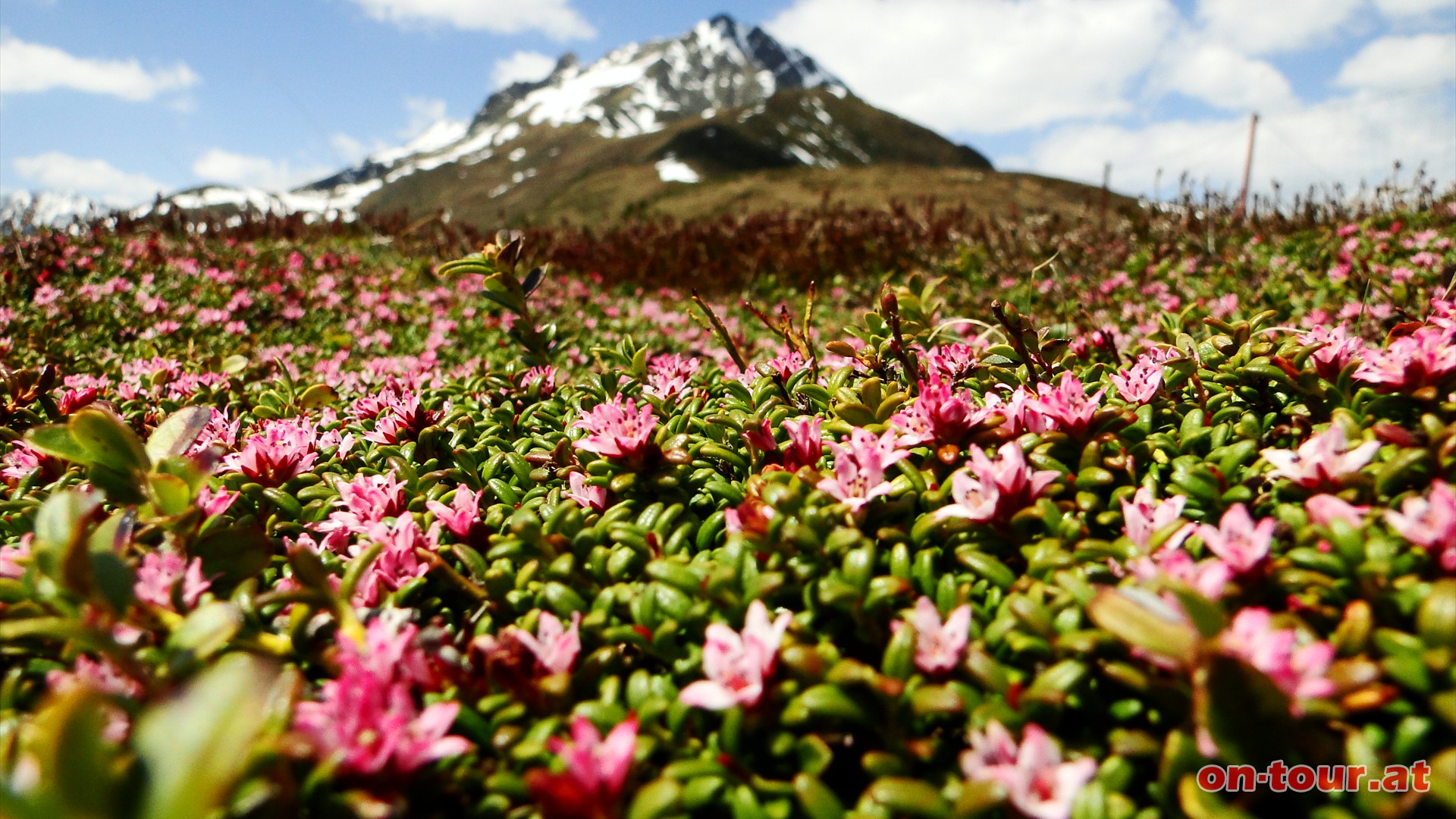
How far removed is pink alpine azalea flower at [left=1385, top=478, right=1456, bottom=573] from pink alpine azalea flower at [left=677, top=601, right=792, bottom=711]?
1022 millimetres

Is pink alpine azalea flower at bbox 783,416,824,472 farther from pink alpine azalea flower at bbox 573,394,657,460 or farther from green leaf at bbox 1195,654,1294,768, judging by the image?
green leaf at bbox 1195,654,1294,768

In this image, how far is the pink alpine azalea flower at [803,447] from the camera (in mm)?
1930

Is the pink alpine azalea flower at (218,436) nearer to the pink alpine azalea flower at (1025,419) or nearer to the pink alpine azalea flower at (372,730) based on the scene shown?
the pink alpine azalea flower at (372,730)

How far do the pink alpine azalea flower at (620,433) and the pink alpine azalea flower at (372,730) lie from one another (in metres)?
0.78

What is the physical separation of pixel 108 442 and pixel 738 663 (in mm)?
1396

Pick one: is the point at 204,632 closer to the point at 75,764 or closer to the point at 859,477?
the point at 75,764

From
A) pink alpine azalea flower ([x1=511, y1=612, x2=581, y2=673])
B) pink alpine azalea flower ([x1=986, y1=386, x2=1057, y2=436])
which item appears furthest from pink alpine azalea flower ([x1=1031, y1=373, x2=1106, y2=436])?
pink alpine azalea flower ([x1=511, y1=612, x2=581, y2=673])

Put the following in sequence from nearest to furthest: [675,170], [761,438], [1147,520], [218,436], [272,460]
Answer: [1147,520] < [761,438] < [272,460] < [218,436] < [675,170]

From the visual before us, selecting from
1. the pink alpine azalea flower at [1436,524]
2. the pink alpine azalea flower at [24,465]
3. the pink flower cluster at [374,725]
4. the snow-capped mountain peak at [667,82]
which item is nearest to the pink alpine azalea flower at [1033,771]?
the pink alpine azalea flower at [1436,524]

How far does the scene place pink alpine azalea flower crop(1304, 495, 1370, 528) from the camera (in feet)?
4.39

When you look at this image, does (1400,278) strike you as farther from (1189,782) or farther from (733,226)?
(733,226)

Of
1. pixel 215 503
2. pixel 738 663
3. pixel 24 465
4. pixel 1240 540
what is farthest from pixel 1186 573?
pixel 24 465

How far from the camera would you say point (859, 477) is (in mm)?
1688

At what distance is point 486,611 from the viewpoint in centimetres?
164
